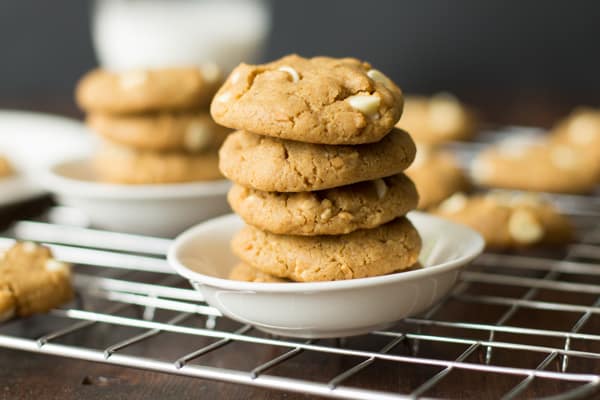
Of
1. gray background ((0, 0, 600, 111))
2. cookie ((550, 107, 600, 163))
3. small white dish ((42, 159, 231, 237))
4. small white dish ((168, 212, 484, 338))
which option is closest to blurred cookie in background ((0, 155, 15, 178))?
small white dish ((42, 159, 231, 237))

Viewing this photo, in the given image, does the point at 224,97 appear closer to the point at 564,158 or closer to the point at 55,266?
the point at 55,266

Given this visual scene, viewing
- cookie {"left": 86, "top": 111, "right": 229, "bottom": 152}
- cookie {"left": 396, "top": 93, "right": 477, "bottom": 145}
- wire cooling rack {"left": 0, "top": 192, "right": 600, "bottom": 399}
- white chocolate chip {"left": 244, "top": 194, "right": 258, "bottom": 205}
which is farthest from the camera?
cookie {"left": 396, "top": 93, "right": 477, "bottom": 145}

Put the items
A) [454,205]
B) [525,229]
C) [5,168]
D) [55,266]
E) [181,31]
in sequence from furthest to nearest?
[181,31], [5,168], [454,205], [525,229], [55,266]

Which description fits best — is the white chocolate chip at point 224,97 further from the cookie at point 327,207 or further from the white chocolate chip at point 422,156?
the white chocolate chip at point 422,156

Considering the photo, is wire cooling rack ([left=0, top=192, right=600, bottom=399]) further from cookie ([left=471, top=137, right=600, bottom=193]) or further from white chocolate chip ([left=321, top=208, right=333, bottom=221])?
cookie ([left=471, top=137, right=600, bottom=193])

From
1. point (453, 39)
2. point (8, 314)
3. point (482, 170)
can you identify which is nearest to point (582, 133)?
point (482, 170)

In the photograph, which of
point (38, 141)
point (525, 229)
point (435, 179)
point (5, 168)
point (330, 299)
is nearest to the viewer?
point (330, 299)
